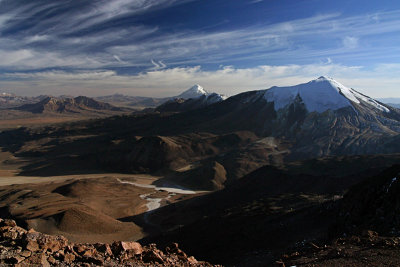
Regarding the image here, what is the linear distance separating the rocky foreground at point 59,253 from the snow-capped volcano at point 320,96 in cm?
13407

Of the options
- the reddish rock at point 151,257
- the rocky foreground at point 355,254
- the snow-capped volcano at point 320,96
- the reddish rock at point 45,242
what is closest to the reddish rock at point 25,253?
the reddish rock at point 45,242

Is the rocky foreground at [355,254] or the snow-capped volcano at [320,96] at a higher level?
the snow-capped volcano at [320,96]

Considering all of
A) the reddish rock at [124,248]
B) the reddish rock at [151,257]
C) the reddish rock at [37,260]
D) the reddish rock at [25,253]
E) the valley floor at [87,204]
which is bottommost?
the valley floor at [87,204]

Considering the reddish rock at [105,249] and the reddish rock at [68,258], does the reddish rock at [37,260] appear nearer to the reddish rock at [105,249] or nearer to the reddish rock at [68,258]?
the reddish rock at [68,258]

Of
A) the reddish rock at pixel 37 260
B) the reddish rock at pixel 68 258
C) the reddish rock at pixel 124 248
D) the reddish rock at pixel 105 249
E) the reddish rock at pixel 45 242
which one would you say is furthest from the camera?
the reddish rock at pixel 124 248

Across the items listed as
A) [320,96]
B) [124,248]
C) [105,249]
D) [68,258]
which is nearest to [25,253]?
[68,258]

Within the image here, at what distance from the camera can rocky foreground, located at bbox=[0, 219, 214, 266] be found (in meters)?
9.26

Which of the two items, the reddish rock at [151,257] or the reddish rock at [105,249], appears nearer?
the reddish rock at [105,249]

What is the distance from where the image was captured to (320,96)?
141875 millimetres

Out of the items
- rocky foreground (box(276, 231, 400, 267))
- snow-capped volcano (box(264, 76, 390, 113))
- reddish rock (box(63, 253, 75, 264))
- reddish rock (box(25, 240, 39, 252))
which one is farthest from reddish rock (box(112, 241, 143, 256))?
snow-capped volcano (box(264, 76, 390, 113))

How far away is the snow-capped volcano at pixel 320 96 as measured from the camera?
13538 cm

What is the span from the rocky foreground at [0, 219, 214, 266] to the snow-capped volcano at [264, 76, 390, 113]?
134 m

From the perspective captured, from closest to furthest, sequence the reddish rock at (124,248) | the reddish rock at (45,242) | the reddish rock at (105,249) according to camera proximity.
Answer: the reddish rock at (45,242)
the reddish rock at (105,249)
the reddish rock at (124,248)

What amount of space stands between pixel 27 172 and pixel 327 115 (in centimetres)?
11856
